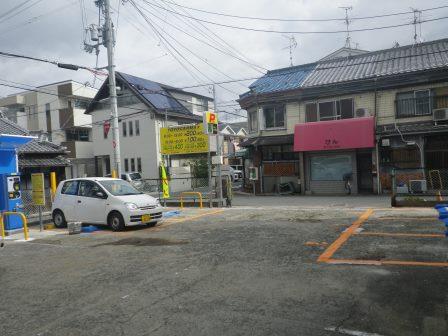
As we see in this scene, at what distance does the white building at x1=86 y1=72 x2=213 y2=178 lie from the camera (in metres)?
34.4

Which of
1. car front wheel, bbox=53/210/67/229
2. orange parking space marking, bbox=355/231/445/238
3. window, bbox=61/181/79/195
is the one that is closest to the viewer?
orange parking space marking, bbox=355/231/445/238

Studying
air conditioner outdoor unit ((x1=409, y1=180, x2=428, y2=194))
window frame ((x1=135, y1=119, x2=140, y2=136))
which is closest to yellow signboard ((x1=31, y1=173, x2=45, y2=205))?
air conditioner outdoor unit ((x1=409, y1=180, x2=428, y2=194))

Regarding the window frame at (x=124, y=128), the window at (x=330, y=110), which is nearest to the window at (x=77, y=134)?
the window frame at (x=124, y=128)

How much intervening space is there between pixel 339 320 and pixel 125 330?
8.10ft

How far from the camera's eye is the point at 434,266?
21.4 ft

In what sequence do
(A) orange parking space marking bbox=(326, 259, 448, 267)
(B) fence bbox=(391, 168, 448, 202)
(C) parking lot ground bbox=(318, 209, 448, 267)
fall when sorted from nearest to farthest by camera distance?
(A) orange parking space marking bbox=(326, 259, 448, 267), (C) parking lot ground bbox=(318, 209, 448, 267), (B) fence bbox=(391, 168, 448, 202)

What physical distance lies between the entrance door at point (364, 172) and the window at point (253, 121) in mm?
6880

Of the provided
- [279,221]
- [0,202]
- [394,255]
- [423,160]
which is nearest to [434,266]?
[394,255]

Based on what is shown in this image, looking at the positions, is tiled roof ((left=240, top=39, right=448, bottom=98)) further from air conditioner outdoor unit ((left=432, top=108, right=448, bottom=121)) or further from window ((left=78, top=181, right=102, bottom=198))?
window ((left=78, top=181, right=102, bottom=198))

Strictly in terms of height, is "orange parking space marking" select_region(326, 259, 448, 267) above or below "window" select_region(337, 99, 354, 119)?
below

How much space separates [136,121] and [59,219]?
877 inches

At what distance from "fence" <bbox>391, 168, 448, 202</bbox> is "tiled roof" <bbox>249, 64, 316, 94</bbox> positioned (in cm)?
876

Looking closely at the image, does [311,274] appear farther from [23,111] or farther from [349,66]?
[23,111]

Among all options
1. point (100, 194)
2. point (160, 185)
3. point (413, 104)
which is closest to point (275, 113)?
point (413, 104)
